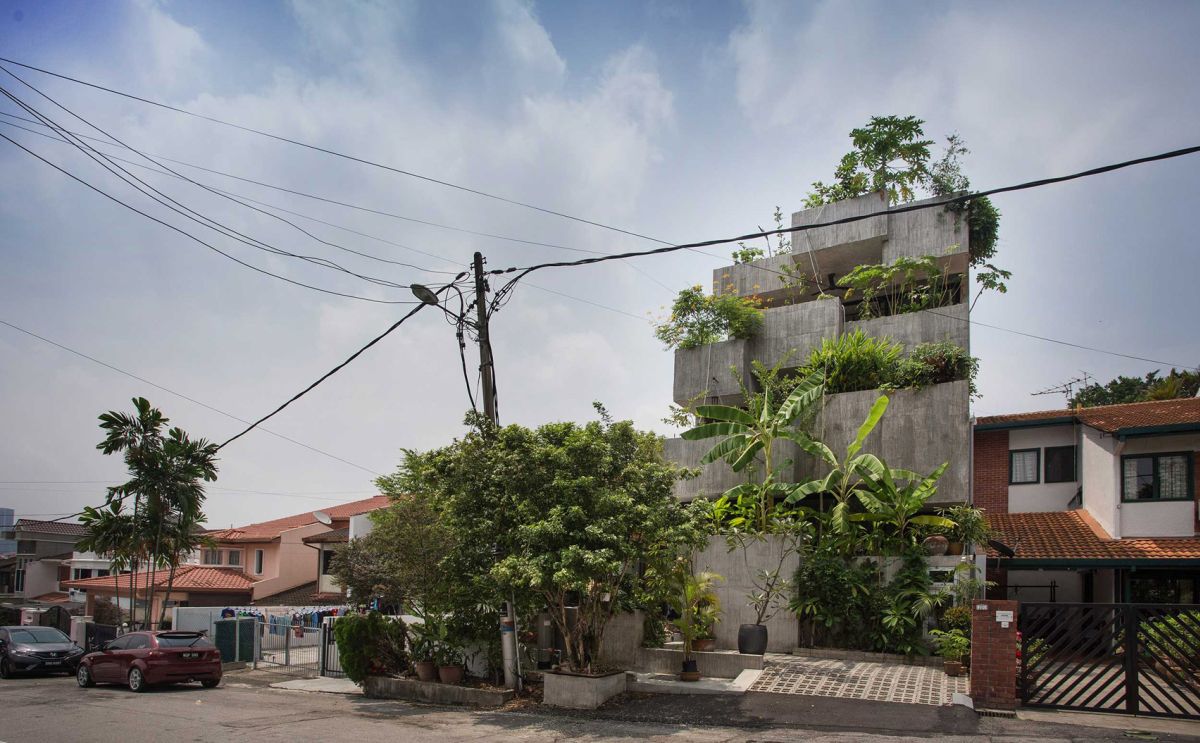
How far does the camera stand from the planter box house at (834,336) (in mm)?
17984

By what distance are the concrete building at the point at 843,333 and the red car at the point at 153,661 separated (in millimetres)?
12196

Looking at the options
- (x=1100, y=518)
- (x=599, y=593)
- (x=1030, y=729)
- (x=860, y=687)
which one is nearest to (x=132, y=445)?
(x=599, y=593)

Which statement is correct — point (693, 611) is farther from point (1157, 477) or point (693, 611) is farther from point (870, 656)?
point (1157, 477)

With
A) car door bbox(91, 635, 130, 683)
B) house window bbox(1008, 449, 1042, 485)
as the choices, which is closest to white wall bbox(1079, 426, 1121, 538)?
house window bbox(1008, 449, 1042, 485)

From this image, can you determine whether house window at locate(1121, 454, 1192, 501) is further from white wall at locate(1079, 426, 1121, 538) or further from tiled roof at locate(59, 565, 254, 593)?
tiled roof at locate(59, 565, 254, 593)

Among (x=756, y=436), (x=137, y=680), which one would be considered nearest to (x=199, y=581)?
(x=137, y=680)

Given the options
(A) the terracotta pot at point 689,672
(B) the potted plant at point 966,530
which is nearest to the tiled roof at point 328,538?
(A) the terracotta pot at point 689,672

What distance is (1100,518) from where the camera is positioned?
20.7m

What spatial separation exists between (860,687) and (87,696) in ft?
50.9

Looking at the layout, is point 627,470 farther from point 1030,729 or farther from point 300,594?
point 300,594

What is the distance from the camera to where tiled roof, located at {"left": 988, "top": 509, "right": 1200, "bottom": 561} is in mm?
18516

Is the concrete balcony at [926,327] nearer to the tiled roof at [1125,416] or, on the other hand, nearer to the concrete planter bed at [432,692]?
the tiled roof at [1125,416]

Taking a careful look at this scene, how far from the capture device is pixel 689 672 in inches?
577

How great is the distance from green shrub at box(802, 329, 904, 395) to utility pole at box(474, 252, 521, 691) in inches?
332
